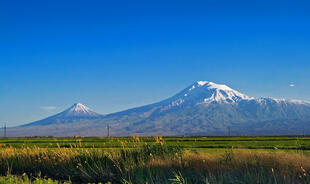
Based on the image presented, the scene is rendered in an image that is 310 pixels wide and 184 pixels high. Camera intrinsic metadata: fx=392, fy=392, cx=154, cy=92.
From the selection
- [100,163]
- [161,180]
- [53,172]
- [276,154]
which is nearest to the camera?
[161,180]

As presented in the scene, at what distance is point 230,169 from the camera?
1471 centimetres

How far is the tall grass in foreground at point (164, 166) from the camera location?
13875 mm

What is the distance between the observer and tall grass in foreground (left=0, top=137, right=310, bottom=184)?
1388 centimetres

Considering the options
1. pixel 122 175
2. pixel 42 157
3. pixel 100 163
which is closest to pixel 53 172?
pixel 42 157

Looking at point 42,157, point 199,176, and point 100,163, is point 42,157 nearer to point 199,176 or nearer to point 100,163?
point 100,163

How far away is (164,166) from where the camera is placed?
1605cm

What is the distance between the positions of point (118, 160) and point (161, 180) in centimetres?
380

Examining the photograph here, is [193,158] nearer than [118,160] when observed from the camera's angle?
Yes

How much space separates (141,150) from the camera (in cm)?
1767

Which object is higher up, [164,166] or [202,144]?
[164,166]

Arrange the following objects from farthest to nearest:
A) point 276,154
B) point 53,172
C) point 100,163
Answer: point 53,172
point 100,163
point 276,154

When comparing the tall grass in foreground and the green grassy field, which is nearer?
the tall grass in foreground

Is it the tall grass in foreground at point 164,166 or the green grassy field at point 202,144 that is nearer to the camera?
the tall grass in foreground at point 164,166

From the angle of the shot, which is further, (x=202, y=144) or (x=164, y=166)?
(x=202, y=144)
